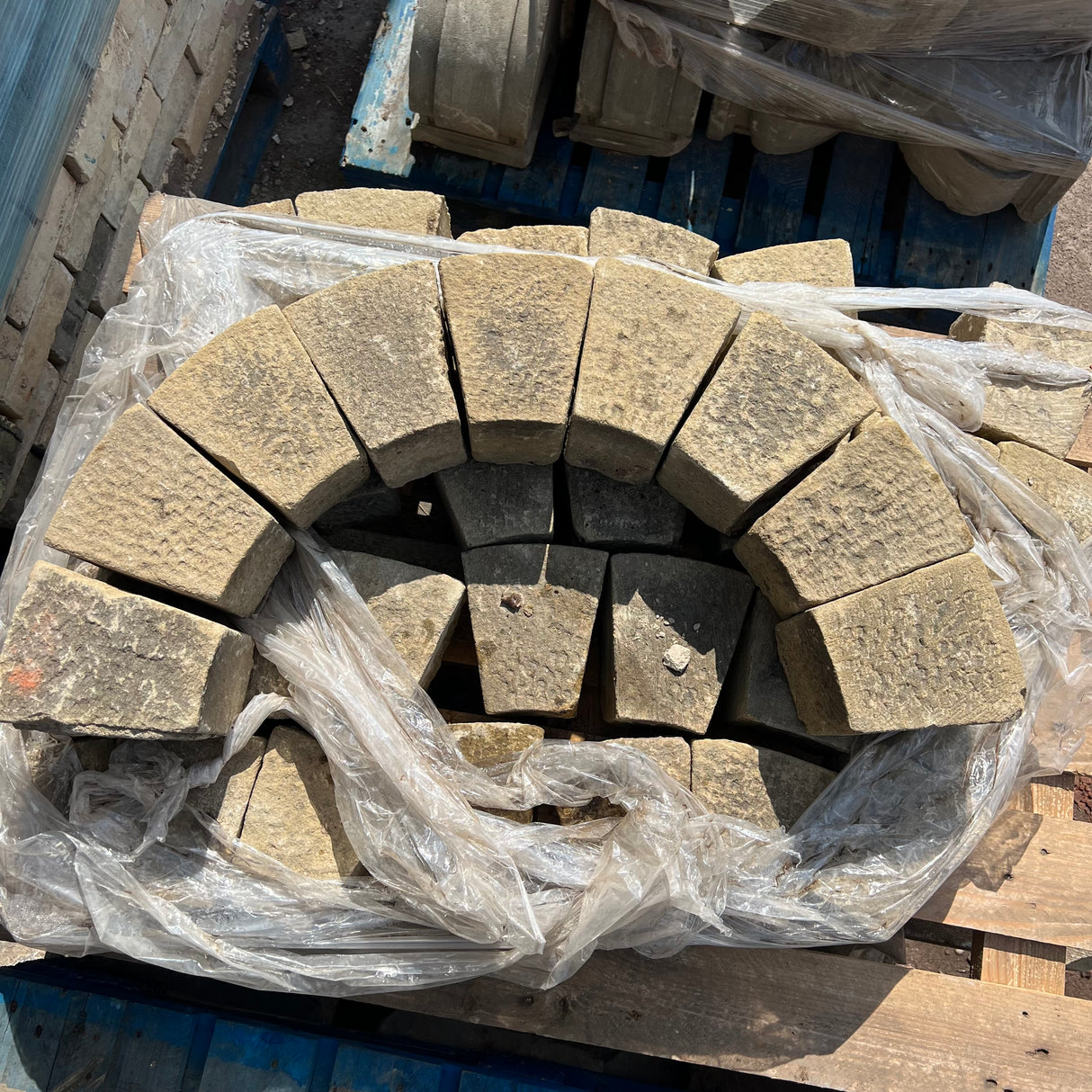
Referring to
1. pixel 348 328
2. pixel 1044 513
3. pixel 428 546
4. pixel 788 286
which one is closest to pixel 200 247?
pixel 348 328

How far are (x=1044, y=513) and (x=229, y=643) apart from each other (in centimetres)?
219

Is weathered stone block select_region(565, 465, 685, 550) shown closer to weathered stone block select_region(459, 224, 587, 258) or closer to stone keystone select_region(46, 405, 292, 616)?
weathered stone block select_region(459, 224, 587, 258)

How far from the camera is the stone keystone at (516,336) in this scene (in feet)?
6.80

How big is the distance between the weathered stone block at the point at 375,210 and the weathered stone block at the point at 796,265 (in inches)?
35.1

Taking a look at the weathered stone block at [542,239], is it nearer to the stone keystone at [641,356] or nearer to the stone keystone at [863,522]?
the stone keystone at [641,356]

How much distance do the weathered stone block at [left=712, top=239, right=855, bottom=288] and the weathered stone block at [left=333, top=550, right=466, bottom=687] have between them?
1.30 metres

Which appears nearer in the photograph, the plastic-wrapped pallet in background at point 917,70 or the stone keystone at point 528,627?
the stone keystone at point 528,627

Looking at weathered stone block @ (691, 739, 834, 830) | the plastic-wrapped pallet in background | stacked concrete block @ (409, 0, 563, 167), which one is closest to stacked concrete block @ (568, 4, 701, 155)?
the plastic-wrapped pallet in background

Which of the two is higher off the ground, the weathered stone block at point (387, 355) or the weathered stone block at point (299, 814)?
the weathered stone block at point (387, 355)

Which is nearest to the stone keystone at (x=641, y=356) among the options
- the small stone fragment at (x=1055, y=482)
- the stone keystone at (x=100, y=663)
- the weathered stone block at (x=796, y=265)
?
the weathered stone block at (x=796, y=265)

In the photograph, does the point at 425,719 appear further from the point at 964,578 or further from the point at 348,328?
the point at 964,578

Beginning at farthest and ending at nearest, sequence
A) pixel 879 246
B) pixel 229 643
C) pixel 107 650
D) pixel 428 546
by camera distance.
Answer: pixel 879 246 → pixel 428 546 → pixel 229 643 → pixel 107 650

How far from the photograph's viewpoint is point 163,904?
2078 mm

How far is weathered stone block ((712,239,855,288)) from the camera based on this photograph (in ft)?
8.66
